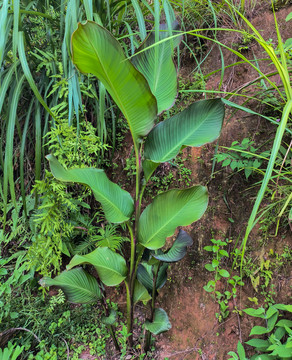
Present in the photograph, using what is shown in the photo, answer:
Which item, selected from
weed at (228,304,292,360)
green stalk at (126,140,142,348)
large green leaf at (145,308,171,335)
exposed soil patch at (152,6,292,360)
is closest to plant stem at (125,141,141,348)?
green stalk at (126,140,142,348)

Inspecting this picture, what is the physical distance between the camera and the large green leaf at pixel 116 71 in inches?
23.2

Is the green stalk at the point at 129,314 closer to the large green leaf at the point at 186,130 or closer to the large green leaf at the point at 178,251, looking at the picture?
the large green leaf at the point at 178,251

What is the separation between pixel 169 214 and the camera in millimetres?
803

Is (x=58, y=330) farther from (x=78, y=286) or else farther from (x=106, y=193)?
(x=106, y=193)

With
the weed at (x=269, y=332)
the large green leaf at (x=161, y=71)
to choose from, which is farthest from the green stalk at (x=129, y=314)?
the large green leaf at (x=161, y=71)

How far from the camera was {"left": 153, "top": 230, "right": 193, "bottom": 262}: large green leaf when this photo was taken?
79cm

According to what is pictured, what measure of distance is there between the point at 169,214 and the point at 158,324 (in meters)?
0.44

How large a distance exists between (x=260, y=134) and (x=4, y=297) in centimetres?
152

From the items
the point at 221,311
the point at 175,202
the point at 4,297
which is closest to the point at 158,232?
the point at 175,202

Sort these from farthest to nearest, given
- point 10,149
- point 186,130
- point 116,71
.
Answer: point 10,149, point 186,130, point 116,71

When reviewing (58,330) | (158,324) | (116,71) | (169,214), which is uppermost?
(116,71)

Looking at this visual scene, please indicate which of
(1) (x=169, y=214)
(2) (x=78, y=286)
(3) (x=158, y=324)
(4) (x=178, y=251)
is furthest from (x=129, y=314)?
(1) (x=169, y=214)

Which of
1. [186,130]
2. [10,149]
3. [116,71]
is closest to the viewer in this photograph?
[116,71]

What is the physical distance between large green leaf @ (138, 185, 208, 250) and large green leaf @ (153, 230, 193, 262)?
0.07 metres
